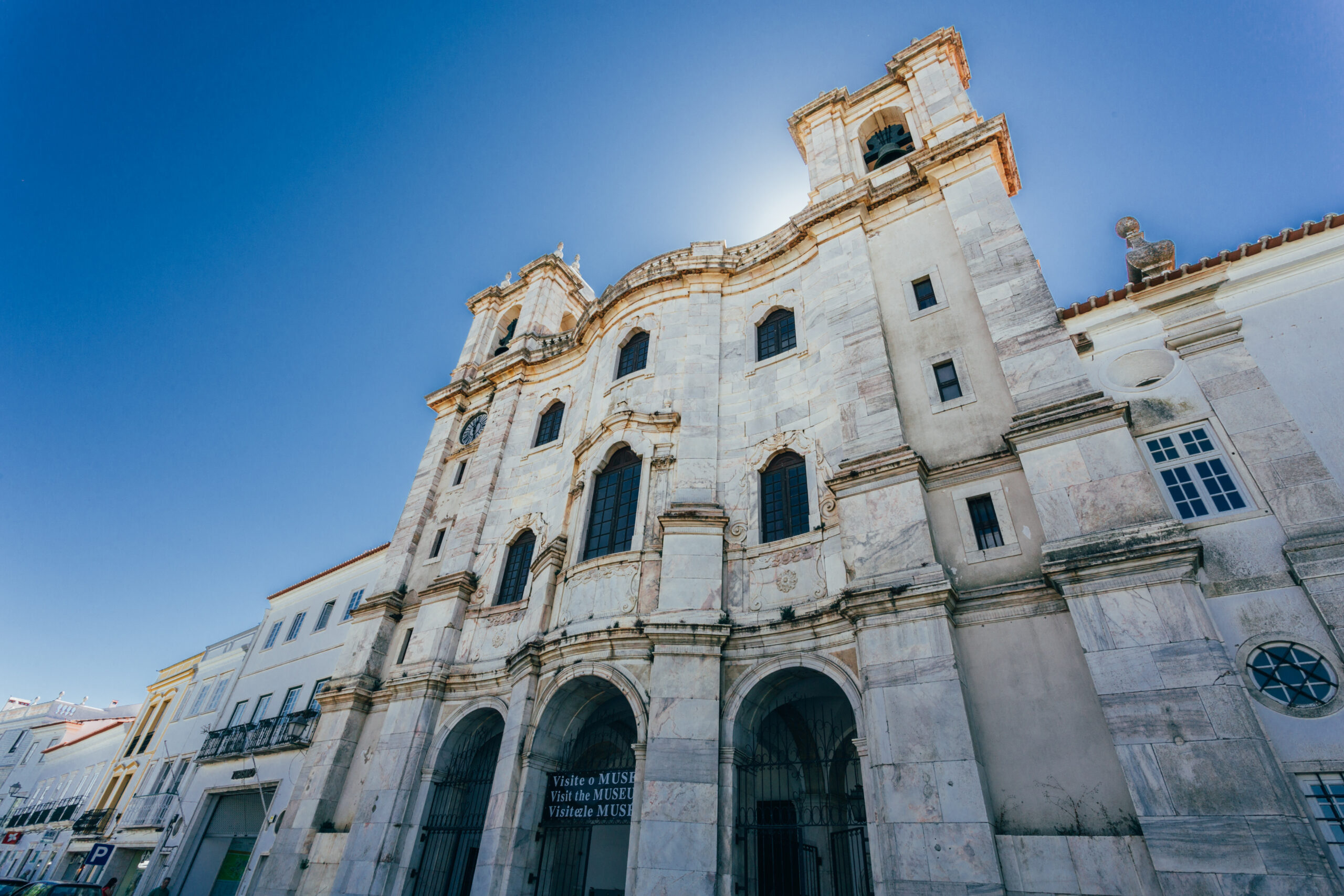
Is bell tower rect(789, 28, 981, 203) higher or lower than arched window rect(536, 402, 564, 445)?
higher

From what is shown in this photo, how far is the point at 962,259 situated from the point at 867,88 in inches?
378

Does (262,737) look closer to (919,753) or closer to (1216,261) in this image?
(919,753)

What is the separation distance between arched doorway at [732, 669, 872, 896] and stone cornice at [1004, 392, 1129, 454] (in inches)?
215

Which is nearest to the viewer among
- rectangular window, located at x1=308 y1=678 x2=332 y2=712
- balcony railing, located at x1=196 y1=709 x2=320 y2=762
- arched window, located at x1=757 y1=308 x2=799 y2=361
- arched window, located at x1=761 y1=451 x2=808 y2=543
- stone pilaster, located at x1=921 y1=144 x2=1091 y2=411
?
stone pilaster, located at x1=921 y1=144 x2=1091 y2=411

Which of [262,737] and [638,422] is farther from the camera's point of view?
[262,737]

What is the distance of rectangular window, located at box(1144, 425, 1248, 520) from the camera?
373 inches

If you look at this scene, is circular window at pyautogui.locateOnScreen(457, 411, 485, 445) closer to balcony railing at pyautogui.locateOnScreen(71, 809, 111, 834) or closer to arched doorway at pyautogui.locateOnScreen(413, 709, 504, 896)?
arched doorway at pyautogui.locateOnScreen(413, 709, 504, 896)

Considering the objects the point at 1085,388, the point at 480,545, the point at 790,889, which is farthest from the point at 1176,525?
the point at 480,545

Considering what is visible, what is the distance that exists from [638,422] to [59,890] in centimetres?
1742

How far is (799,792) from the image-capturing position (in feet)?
44.8

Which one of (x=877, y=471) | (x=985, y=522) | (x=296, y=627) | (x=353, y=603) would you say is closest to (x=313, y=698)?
(x=353, y=603)

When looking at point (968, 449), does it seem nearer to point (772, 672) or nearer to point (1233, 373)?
point (1233, 373)

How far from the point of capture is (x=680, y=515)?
44.9ft

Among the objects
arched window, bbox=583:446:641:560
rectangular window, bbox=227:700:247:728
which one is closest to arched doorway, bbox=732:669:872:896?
arched window, bbox=583:446:641:560
